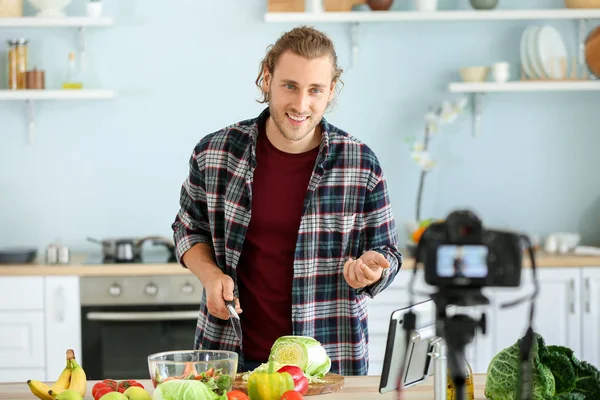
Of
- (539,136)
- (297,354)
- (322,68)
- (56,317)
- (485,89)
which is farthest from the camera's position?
(539,136)

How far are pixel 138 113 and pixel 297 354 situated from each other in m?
2.59

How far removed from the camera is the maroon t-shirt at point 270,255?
2.29 m

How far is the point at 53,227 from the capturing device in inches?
170

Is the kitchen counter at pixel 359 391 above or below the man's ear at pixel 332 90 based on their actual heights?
below

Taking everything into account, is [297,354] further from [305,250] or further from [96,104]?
[96,104]

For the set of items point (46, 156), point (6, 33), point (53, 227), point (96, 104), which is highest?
point (6, 33)

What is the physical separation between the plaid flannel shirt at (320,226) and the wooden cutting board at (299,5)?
1.94m

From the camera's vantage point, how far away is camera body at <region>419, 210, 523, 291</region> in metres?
1.10

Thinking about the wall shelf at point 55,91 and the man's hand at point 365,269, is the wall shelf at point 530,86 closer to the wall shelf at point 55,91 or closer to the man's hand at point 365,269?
the wall shelf at point 55,91

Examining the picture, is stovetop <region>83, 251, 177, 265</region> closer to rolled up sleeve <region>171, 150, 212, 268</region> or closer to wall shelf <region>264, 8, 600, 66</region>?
wall shelf <region>264, 8, 600, 66</region>

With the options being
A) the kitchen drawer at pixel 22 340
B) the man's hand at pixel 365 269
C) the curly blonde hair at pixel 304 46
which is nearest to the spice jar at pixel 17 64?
the kitchen drawer at pixel 22 340

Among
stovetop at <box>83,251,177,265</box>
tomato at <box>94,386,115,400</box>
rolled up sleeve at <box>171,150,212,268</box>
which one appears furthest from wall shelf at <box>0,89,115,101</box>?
tomato at <box>94,386,115,400</box>

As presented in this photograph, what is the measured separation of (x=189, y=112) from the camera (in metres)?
4.30

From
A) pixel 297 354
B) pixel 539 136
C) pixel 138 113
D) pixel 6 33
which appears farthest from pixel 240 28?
pixel 297 354
